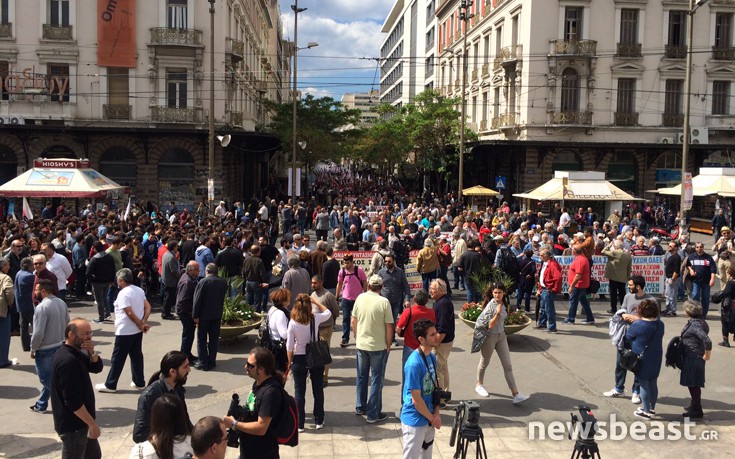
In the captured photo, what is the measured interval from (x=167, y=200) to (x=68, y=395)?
31563 millimetres

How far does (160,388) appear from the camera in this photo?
524 centimetres

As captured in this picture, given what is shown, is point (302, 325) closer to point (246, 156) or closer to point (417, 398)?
point (417, 398)

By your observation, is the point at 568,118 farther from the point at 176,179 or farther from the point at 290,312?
the point at 290,312

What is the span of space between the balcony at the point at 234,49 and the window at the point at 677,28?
81.0 ft

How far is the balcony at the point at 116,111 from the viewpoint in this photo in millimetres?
34469

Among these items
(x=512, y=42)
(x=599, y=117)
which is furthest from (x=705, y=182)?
(x=512, y=42)

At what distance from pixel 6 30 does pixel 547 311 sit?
3222 cm

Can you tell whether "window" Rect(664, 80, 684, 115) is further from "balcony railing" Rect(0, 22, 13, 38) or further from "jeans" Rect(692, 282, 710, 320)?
"balcony railing" Rect(0, 22, 13, 38)

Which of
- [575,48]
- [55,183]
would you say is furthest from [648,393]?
[575,48]

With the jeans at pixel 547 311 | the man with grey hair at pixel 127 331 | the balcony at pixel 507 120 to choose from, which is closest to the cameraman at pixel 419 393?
the man with grey hair at pixel 127 331

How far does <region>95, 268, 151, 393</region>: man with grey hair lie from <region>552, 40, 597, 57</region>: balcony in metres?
33.4

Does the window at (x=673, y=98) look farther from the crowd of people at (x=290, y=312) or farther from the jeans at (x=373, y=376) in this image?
the jeans at (x=373, y=376)

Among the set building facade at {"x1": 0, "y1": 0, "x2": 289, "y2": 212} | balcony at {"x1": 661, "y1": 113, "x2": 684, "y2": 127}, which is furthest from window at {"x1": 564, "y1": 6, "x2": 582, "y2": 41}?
building facade at {"x1": 0, "y1": 0, "x2": 289, "y2": 212}

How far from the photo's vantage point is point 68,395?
18.7 feet
